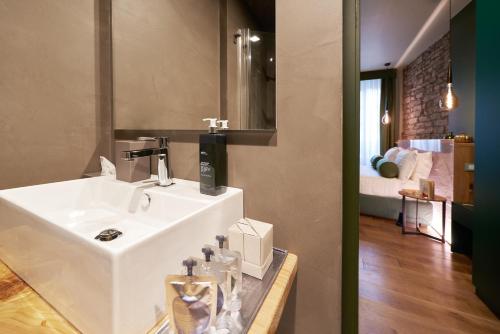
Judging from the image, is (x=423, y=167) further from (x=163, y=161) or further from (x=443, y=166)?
(x=163, y=161)

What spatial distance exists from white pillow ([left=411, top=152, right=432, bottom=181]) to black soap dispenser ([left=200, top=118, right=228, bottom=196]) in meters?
2.96

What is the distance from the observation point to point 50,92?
0.88 meters

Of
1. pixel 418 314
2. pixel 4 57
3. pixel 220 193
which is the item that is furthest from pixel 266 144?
pixel 418 314

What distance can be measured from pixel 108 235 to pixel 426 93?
4.95 meters

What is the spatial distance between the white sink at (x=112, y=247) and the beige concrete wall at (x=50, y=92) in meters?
0.16

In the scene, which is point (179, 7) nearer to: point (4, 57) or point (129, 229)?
point (4, 57)

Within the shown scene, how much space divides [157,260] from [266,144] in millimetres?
438

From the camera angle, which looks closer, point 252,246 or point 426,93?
point 252,246

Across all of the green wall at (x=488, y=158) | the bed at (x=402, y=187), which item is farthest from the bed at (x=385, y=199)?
the green wall at (x=488, y=158)

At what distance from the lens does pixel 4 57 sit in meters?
0.77

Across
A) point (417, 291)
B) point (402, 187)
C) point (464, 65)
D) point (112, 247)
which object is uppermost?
point (464, 65)

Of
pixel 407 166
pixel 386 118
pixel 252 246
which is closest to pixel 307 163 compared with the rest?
pixel 252 246

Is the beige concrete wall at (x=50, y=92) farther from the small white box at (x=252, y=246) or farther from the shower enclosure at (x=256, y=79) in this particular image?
the small white box at (x=252, y=246)

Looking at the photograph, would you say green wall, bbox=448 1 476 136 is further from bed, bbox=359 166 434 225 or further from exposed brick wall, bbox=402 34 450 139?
bed, bbox=359 166 434 225
